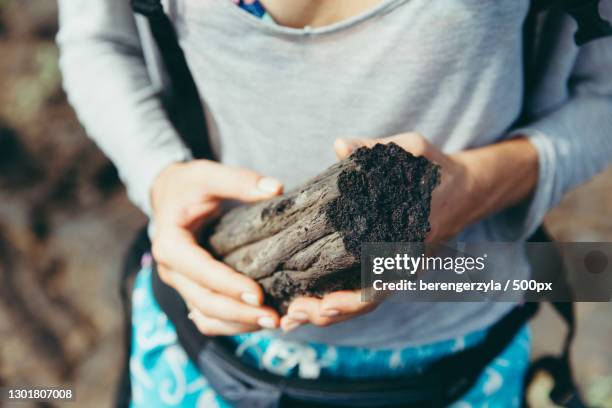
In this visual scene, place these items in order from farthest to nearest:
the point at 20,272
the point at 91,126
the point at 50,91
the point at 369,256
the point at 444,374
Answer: the point at 50,91 → the point at 20,272 → the point at 91,126 → the point at 444,374 → the point at 369,256

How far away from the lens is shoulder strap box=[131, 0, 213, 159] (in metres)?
1.14

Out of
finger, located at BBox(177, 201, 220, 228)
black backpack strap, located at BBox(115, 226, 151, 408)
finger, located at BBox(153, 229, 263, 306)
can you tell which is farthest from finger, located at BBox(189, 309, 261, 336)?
black backpack strap, located at BBox(115, 226, 151, 408)

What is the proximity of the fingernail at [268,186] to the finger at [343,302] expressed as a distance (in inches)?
9.0

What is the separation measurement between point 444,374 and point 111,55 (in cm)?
114

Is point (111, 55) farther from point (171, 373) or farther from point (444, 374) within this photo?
point (444, 374)

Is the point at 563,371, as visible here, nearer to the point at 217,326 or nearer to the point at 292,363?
the point at 292,363

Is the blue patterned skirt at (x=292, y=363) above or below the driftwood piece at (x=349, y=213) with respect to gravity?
below

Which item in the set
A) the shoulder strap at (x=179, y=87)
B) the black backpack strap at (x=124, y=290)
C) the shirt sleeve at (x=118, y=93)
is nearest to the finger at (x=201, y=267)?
the shirt sleeve at (x=118, y=93)

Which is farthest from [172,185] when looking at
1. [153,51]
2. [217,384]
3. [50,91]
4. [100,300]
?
[50,91]

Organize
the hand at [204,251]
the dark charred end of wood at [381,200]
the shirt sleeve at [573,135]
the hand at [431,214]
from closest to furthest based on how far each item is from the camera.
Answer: the dark charred end of wood at [381,200], the hand at [431,214], the hand at [204,251], the shirt sleeve at [573,135]

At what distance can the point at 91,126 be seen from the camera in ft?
4.69

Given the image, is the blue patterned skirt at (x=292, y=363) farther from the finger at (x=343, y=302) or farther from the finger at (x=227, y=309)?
the finger at (x=343, y=302)

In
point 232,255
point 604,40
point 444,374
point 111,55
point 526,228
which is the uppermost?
point 604,40

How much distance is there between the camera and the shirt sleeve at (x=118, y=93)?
1.33m
